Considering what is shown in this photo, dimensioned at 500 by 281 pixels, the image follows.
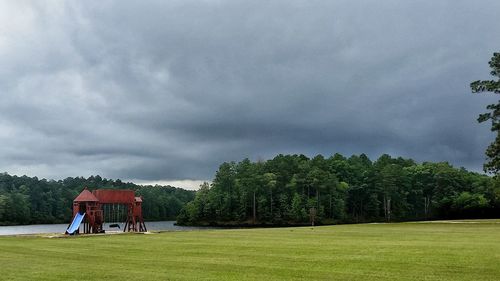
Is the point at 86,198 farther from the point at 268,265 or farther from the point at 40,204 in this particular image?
the point at 40,204

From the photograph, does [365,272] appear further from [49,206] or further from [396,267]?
[49,206]

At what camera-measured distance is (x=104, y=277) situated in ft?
55.7

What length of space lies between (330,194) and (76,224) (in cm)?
8198

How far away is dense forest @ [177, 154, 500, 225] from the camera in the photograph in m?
125

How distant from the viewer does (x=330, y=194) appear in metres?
128

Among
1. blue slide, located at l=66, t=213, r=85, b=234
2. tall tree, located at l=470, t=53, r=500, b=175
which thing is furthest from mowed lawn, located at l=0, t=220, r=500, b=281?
blue slide, located at l=66, t=213, r=85, b=234

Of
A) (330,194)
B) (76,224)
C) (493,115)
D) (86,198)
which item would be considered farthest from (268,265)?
(330,194)

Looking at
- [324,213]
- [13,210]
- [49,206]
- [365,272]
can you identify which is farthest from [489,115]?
[49,206]

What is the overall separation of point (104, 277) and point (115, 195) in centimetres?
4857

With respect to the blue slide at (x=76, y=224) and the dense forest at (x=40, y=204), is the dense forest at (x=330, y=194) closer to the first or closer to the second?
the dense forest at (x=40, y=204)

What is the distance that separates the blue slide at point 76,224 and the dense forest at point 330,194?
70517mm

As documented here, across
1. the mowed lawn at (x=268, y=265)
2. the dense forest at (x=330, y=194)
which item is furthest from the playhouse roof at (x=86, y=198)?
the dense forest at (x=330, y=194)

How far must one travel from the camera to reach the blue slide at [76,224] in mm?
54912

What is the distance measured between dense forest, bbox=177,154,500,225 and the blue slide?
7052 centimetres
